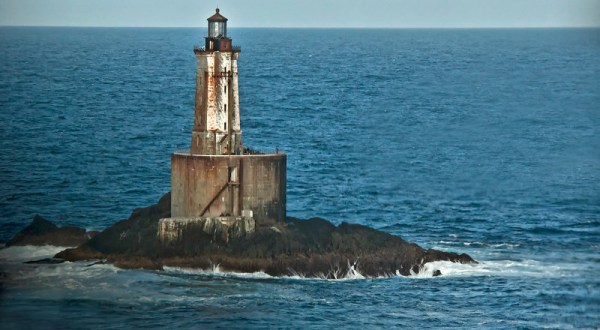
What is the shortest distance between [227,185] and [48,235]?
41.1ft

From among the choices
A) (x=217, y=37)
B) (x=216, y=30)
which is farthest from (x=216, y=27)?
(x=217, y=37)

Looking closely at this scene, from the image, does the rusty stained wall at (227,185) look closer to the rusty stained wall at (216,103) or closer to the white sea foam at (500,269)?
the rusty stained wall at (216,103)

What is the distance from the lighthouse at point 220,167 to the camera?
325 feet

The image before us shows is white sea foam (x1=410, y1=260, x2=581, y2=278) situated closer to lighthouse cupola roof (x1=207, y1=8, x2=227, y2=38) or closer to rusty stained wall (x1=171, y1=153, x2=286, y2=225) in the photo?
rusty stained wall (x1=171, y1=153, x2=286, y2=225)

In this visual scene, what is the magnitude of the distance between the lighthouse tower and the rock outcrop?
30.4 ft

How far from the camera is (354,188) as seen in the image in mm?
125812

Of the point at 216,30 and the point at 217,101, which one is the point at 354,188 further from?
the point at 216,30

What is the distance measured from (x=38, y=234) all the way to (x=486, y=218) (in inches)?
1157

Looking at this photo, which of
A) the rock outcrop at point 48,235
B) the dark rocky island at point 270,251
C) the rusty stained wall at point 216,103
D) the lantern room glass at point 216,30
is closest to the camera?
the dark rocky island at point 270,251

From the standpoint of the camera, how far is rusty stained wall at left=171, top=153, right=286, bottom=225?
9900cm

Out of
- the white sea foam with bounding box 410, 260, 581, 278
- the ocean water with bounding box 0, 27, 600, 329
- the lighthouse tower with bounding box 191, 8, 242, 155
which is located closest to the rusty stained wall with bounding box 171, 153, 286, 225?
the lighthouse tower with bounding box 191, 8, 242, 155

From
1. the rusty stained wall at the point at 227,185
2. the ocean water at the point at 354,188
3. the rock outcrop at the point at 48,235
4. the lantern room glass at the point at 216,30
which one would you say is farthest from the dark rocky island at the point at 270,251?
the lantern room glass at the point at 216,30

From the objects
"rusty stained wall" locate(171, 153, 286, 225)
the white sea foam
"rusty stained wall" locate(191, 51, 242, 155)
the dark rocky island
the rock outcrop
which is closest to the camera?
the white sea foam

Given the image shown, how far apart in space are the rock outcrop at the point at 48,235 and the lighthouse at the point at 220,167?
23.0 ft
